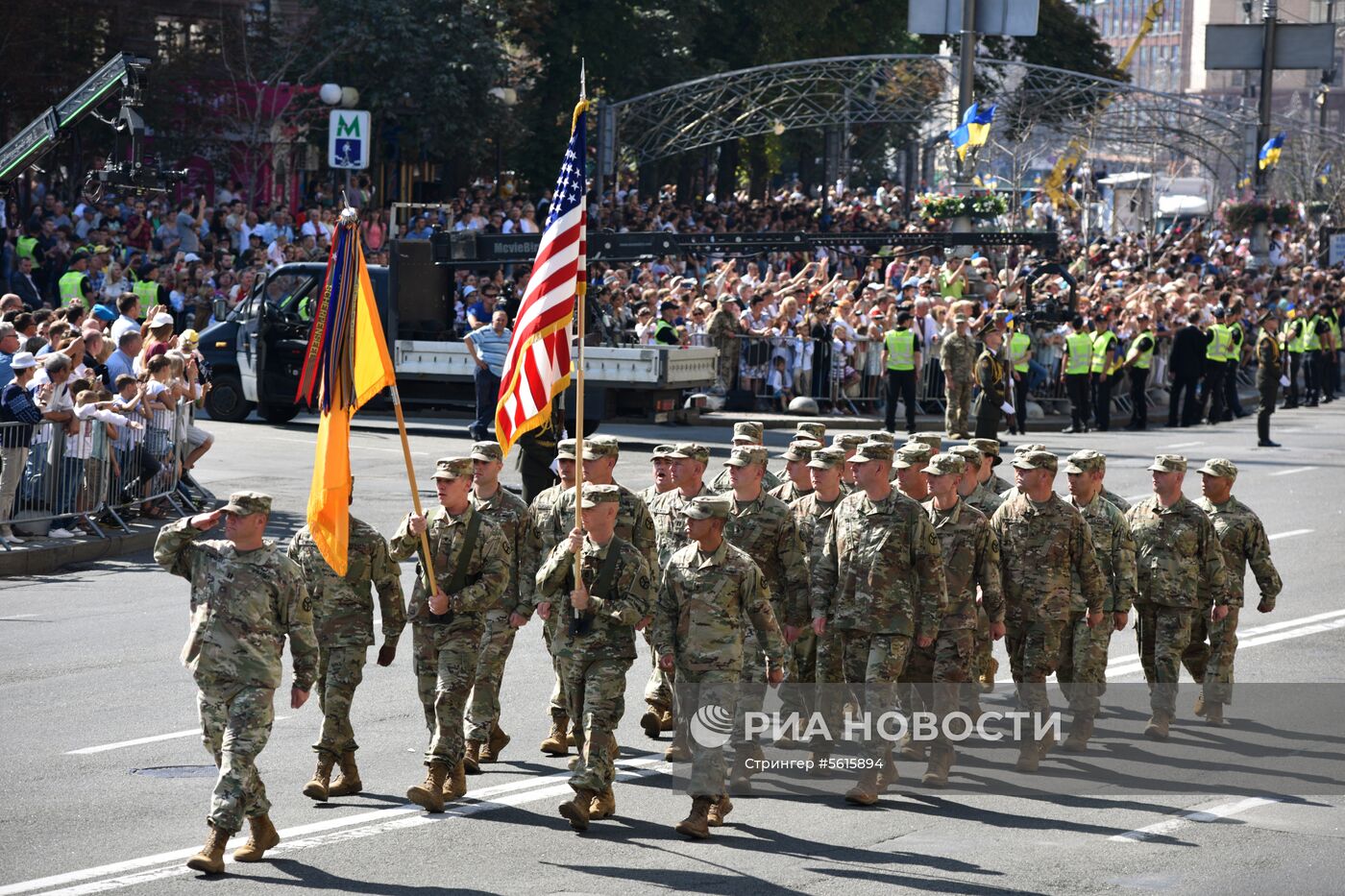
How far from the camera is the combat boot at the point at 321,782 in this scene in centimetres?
1016

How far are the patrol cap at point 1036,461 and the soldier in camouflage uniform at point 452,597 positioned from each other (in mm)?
2918

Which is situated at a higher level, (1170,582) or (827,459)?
(827,459)

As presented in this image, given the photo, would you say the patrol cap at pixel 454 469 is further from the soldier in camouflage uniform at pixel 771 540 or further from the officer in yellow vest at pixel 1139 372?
the officer in yellow vest at pixel 1139 372

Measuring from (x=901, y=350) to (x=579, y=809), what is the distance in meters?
18.5

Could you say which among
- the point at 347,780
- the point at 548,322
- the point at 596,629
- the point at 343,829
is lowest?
the point at 343,829

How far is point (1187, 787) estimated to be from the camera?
10867mm

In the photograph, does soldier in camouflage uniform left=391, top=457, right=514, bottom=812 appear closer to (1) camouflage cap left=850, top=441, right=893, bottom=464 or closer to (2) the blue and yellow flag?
(2) the blue and yellow flag

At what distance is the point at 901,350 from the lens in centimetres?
2762

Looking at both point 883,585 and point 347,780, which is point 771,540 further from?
point 347,780

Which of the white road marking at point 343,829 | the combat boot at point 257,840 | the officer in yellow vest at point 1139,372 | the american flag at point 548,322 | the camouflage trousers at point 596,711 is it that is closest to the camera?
the white road marking at point 343,829

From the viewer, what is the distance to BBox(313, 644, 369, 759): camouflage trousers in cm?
1017

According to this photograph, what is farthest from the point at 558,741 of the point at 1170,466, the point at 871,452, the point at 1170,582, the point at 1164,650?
the point at 1170,466

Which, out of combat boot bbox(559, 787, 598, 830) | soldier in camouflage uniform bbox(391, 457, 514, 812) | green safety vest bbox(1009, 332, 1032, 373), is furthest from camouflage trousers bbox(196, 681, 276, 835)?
green safety vest bbox(1009, 332, 1032, 373)

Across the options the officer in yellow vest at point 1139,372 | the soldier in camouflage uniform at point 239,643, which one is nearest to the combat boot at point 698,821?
the soldier in camouflage uniform at point 239,643
